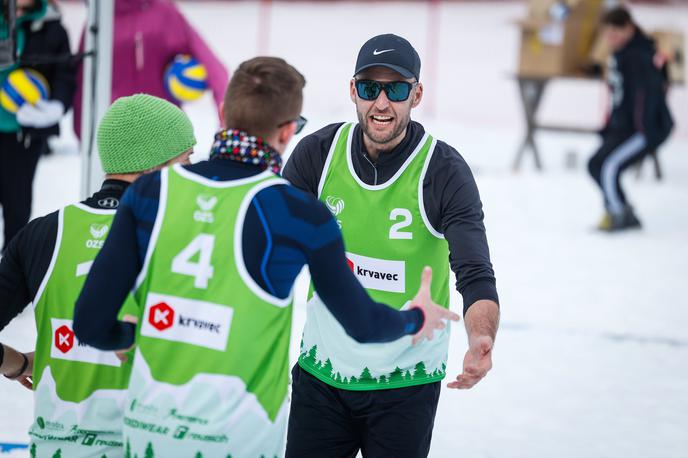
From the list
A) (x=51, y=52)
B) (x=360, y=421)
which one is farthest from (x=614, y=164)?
(x=360, y=421)

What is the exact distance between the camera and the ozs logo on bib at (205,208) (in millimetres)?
1837

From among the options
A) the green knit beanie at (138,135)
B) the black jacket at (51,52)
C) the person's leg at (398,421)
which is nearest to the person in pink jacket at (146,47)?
the black jacket at (51,52)

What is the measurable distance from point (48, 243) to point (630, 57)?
27.4ft

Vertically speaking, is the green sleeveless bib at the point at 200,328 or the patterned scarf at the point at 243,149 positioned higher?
the patterned scarf at the point at 243,149

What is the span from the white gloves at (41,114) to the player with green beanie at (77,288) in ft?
11.4

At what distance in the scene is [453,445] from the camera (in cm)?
411

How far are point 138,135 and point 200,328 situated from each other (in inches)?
19.8

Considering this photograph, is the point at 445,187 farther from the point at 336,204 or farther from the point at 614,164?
the point at 614,164

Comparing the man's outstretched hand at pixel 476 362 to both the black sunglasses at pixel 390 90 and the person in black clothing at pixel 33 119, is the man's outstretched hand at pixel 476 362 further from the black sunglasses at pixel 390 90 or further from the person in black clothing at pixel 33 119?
the person in black clothing at pixel 33 119

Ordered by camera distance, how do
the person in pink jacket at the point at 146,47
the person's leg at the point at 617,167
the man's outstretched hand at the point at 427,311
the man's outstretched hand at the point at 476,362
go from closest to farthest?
1. the man's outstretched hand at the point at 427,311
2. the man's outstretched hand at the point at 476,362
3. the person in pink jacket at the point at 146,47
4. the person's leg at the point at 617,167

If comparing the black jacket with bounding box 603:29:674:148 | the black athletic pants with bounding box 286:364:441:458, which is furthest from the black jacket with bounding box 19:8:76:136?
the black jacket with bounding box 603:29:674:148

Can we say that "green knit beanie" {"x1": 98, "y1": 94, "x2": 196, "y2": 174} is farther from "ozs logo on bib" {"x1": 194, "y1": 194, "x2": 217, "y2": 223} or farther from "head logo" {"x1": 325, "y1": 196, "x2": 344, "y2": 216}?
"head logo" {"x1": 325, "y1": 196, "x2": 344, "y2": 216}

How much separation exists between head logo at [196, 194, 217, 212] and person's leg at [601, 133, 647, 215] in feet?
26.2

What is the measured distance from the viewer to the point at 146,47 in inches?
230
